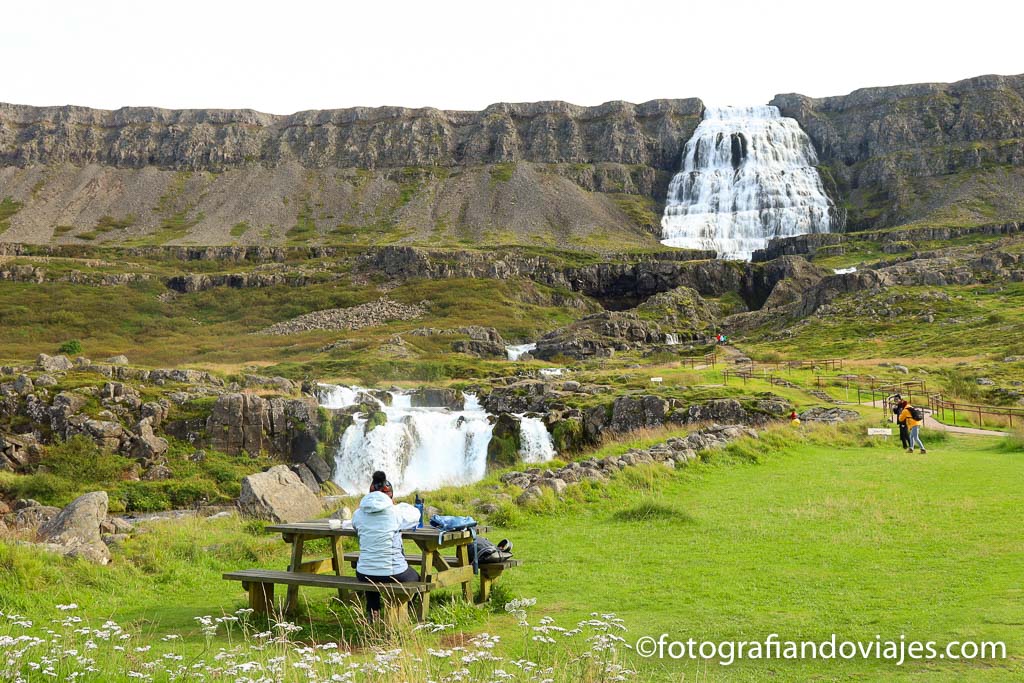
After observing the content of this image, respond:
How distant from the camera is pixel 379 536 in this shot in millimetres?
9164

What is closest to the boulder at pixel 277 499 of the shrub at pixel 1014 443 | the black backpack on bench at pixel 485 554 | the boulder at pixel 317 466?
the black backpack on bench at pixel 485 554

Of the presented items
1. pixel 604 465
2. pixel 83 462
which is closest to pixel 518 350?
pixel 83 462

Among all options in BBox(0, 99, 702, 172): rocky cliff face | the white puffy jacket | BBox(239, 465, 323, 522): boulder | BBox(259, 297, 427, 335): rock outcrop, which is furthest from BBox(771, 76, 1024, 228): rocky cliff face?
the white puffy jacket

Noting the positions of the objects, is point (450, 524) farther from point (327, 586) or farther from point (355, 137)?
point (355, 137)

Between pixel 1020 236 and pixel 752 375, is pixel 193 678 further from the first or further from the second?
pixel 1020 236

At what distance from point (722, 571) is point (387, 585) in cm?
494

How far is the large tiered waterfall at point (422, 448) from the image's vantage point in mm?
40656

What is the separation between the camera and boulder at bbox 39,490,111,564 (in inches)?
475

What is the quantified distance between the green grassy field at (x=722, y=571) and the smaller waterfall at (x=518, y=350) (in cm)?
6112

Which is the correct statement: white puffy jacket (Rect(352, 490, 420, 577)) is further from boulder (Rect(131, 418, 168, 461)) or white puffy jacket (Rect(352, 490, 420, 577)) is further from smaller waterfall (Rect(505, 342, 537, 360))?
smaller waterfall (Rect(505, 342, 537, 360))

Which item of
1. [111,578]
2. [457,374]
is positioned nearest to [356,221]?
[457,374]

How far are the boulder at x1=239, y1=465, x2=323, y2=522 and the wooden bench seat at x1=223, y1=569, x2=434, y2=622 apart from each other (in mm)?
6720

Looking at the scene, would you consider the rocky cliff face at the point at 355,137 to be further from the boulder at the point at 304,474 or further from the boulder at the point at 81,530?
the boulder at the point at 81,530

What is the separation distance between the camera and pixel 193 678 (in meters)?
6.40
